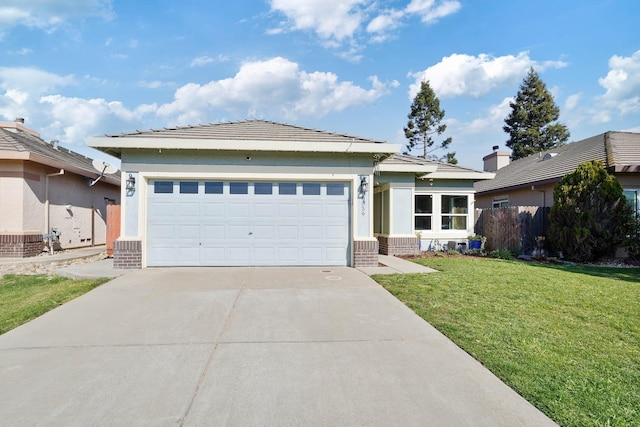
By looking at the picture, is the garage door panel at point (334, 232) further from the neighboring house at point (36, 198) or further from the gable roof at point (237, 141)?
the neighboring house at point (36, 198)

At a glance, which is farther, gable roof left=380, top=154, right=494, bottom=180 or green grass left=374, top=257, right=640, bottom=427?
gable roof left=380, top=154, right=494, bottom=180

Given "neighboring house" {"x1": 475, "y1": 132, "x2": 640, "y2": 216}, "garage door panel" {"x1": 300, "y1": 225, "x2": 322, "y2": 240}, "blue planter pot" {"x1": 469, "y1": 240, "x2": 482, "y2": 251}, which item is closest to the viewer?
"garage door panel" {"x1": 300, "y1": 225, "x2": 322, "y2": 240}

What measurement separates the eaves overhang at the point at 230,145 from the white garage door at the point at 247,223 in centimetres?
102

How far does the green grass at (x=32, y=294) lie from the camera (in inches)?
215

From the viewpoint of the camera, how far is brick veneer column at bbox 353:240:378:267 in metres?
9.83

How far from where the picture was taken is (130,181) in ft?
30.7

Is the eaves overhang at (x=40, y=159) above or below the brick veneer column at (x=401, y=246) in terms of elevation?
above

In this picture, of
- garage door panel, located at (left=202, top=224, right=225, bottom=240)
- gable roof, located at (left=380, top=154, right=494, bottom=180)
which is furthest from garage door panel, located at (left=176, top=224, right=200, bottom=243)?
gable roof, located at (left=380, top=154, right=494, bottom=180)

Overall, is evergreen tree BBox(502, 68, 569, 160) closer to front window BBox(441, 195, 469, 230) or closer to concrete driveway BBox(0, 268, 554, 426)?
front window BBox(441, 195, 469, 230)

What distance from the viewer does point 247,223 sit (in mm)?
9766

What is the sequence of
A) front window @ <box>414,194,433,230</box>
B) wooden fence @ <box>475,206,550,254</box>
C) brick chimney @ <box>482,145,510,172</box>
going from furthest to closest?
brick chimney @ <box>482,145,510,172</box>, front window @ <box>414,194,433,230</box>, wooden fence @ <box>475,206,550,254</box>

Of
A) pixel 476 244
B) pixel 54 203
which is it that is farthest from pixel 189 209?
pixel 476 244

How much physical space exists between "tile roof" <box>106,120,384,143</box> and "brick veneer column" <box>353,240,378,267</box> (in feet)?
9.69

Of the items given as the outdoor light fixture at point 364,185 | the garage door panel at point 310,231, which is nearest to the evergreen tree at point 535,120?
the outdoor light fixture at point 364,185
